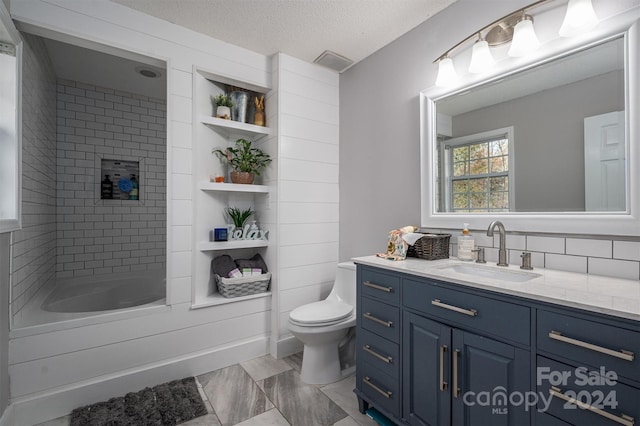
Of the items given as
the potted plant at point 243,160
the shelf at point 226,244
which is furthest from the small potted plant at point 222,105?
the shelf at point 226,244

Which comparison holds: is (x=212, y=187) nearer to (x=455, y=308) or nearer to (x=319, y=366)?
(x=319, y=366)

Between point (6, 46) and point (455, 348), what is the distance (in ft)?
8.54

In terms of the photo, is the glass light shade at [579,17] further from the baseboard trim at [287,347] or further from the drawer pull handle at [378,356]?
the baseboard trim at [287,347]

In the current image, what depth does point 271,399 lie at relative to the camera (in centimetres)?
188

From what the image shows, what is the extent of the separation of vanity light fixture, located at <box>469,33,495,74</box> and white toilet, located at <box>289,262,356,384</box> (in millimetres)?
1729

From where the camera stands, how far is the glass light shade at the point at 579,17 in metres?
1.30

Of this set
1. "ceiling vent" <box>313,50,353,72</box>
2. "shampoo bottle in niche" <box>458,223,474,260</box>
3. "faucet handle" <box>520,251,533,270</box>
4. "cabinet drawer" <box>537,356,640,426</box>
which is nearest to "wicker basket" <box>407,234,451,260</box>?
"shampoo bottle in niche" <box>458,223,474,260</box>

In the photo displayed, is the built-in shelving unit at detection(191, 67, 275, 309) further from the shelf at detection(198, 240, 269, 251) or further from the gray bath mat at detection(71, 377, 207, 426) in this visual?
the gray bath mat at detection(71, 377, 207, 426)

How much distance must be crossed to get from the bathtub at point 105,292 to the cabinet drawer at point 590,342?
2796 mm

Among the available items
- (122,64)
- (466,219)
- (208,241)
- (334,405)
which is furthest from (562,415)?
(122,64)

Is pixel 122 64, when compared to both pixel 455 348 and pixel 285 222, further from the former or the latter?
pixel 455 348

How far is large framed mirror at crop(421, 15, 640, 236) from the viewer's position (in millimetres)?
1264

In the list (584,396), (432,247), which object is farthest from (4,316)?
(584,396)

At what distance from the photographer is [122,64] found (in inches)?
103
